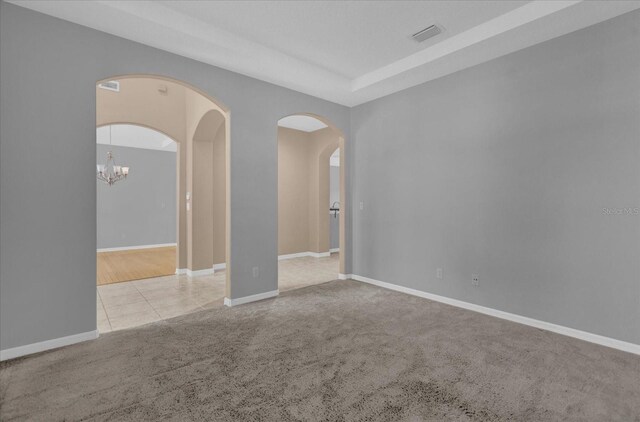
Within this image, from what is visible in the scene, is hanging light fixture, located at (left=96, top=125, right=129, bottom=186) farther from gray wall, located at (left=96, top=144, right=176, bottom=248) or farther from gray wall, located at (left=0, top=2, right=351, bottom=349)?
gray wall, located at (left=0, top=2, right=351, bottom=349)

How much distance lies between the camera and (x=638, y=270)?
277 cm

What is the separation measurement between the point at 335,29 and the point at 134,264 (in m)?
6.44

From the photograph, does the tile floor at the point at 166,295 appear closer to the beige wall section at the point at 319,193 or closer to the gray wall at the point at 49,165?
the gray wall at the point at 49,165

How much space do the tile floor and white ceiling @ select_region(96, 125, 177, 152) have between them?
411cm

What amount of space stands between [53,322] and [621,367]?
4.72 metres

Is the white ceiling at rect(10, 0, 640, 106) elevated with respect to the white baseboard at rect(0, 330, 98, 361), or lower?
elevated

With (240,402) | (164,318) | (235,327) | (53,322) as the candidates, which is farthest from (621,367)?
(53,322)

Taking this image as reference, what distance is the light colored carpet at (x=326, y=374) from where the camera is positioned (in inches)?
77.2

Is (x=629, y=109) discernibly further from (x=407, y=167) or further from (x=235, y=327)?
(x=235, y=327)

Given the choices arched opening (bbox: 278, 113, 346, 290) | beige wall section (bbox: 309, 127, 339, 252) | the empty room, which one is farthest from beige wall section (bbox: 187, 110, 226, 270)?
beige wall section (bbox: 309, 127, 339, 252)

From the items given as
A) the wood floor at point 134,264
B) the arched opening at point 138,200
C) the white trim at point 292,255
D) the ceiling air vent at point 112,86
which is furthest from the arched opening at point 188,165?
the arched opening at point 138,200

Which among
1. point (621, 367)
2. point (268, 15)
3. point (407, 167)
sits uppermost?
point (268, 15)

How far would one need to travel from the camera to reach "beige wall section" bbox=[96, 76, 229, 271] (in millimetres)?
5395

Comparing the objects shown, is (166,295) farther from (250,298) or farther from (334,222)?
(334,222)
